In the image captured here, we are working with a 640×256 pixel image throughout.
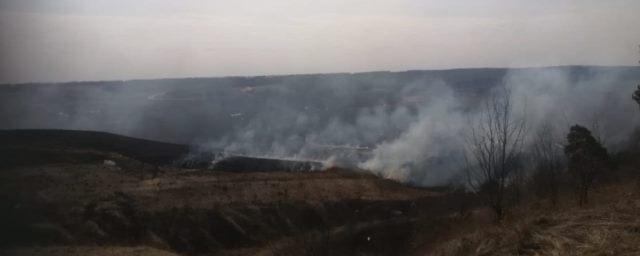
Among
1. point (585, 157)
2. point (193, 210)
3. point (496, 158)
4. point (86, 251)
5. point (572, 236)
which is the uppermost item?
point (585, 157)

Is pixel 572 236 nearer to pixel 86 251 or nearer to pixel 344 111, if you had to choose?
pixel 86 251

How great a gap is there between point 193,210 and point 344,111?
57.0m

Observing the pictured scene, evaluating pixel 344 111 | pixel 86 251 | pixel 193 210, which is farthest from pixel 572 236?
pixel 344 111

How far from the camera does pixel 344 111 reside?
262ft

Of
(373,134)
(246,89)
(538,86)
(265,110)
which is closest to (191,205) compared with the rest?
(373,134)

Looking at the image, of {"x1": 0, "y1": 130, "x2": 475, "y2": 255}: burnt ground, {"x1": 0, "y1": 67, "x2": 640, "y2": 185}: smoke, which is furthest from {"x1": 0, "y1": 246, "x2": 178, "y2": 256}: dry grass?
{"x1": 0, "y1": 67, "x2": 640, "y2": 185}: smoke

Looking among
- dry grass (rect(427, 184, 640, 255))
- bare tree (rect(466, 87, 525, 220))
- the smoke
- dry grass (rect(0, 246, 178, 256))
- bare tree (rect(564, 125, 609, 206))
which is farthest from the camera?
the smoke

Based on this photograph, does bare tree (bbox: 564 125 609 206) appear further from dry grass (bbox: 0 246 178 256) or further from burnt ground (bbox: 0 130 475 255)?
dry grass (bbox: 0 246 178 256)

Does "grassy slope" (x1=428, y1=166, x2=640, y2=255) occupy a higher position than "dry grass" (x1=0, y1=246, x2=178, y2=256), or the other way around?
"grassy slope" (x1=428, y1=166, x2=640, y2=255)

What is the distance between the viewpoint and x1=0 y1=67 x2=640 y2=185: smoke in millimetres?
47000

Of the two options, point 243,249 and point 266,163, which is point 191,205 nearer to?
point 243,249

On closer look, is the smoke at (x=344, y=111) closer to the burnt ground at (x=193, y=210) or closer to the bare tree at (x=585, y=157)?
the burnt ground at (x=193, y=210)

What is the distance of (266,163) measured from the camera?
38.8 metres

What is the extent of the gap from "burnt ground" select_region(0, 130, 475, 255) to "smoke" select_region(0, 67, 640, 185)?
22.5 ft
